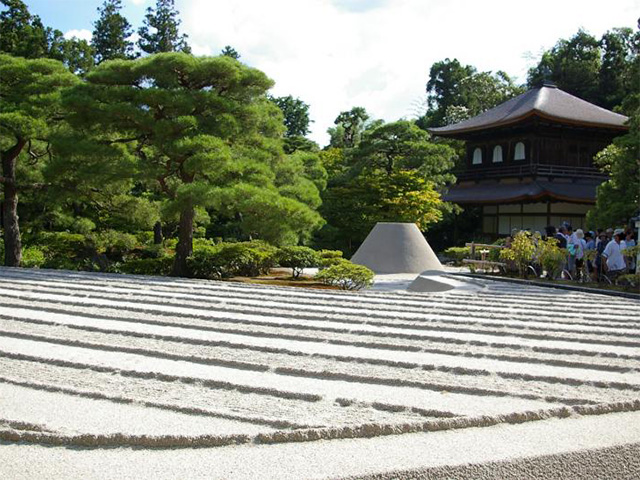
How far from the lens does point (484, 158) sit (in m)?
28.2

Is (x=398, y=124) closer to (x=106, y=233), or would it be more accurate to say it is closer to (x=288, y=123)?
(x=106, y=233)

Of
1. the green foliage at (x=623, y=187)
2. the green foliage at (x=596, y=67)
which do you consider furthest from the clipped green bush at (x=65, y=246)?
the green foliage at (x=596, y=67)

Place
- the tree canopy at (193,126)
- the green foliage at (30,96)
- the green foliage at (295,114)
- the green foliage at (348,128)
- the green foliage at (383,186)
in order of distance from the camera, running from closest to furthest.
A: 1. the tree canopy at (193,126)
2. the green foliage at (30,96)
3. the green foliage at (383,186)
4. the green foliage at (348,128)
5. the green foliage at (295,114)

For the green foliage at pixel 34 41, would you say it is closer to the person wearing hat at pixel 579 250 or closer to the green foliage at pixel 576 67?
the person wearing hat at pixel 579 250

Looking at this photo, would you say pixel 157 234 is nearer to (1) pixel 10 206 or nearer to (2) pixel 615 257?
(1) pixel 10 206

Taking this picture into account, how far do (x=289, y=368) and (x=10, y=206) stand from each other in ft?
41.3

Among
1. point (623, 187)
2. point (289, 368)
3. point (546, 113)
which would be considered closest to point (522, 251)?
point (623, 187)

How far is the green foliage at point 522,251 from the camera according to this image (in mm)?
12586

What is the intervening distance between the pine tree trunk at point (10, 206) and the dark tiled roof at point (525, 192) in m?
16.4

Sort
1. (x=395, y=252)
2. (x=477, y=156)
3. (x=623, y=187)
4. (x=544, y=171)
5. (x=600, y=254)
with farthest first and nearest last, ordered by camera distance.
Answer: (x=477, y=156) < (x=544, y=171) < (x=623, y=187) < (x=395, y=252) < (x=600, y=254)

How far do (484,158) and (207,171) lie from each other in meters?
19.0

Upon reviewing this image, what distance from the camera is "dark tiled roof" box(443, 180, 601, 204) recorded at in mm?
23562

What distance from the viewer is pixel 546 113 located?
24281 millimetres

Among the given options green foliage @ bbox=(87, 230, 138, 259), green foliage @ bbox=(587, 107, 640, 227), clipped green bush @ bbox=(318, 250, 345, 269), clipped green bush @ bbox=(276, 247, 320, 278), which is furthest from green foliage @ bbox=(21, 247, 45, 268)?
green foliage @ bbox=(587, 107, 640, 227)
